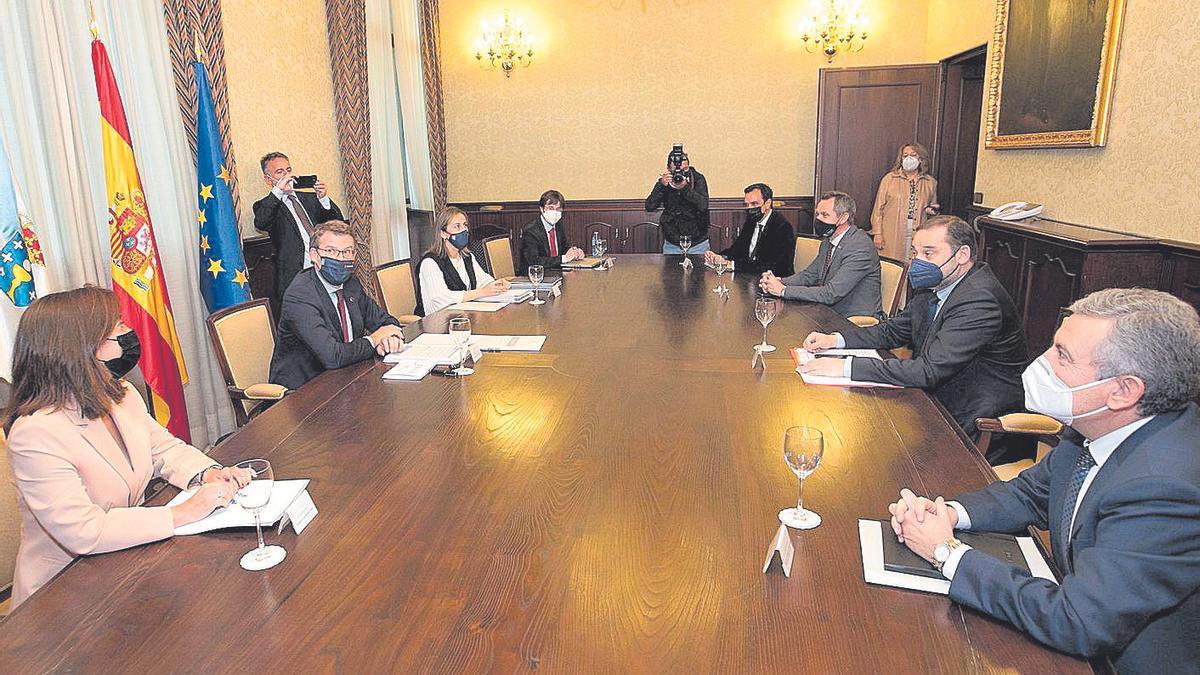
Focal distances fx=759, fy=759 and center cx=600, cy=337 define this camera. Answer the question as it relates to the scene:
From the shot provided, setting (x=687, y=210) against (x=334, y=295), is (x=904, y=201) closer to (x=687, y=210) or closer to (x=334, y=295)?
(x=687, y=210)

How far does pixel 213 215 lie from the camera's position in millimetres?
3994

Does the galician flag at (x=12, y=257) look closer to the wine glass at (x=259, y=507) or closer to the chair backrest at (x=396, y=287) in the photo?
the chair backrest at (x=396, y=287)

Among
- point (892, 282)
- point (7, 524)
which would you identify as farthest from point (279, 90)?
point (892, 282)

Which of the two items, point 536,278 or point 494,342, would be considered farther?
point 536,278

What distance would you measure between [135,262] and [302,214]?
1.40 metres

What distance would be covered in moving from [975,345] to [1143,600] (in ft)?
4.88

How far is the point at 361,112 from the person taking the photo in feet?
19.4

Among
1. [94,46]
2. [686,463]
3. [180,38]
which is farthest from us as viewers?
[180,38]

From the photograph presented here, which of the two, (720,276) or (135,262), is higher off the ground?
(135,262)

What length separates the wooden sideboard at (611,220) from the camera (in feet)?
25.9

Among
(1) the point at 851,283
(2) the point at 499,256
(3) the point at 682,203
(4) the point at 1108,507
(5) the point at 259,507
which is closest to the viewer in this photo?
(4) the point at 1108,507

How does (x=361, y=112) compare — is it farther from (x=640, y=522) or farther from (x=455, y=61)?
(x=640, y=522)

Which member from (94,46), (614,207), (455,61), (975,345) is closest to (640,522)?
(975,345)

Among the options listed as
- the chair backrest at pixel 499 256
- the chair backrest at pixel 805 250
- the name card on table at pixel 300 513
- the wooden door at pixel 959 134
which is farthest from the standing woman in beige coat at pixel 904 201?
the name card on table at pixel 300 513
